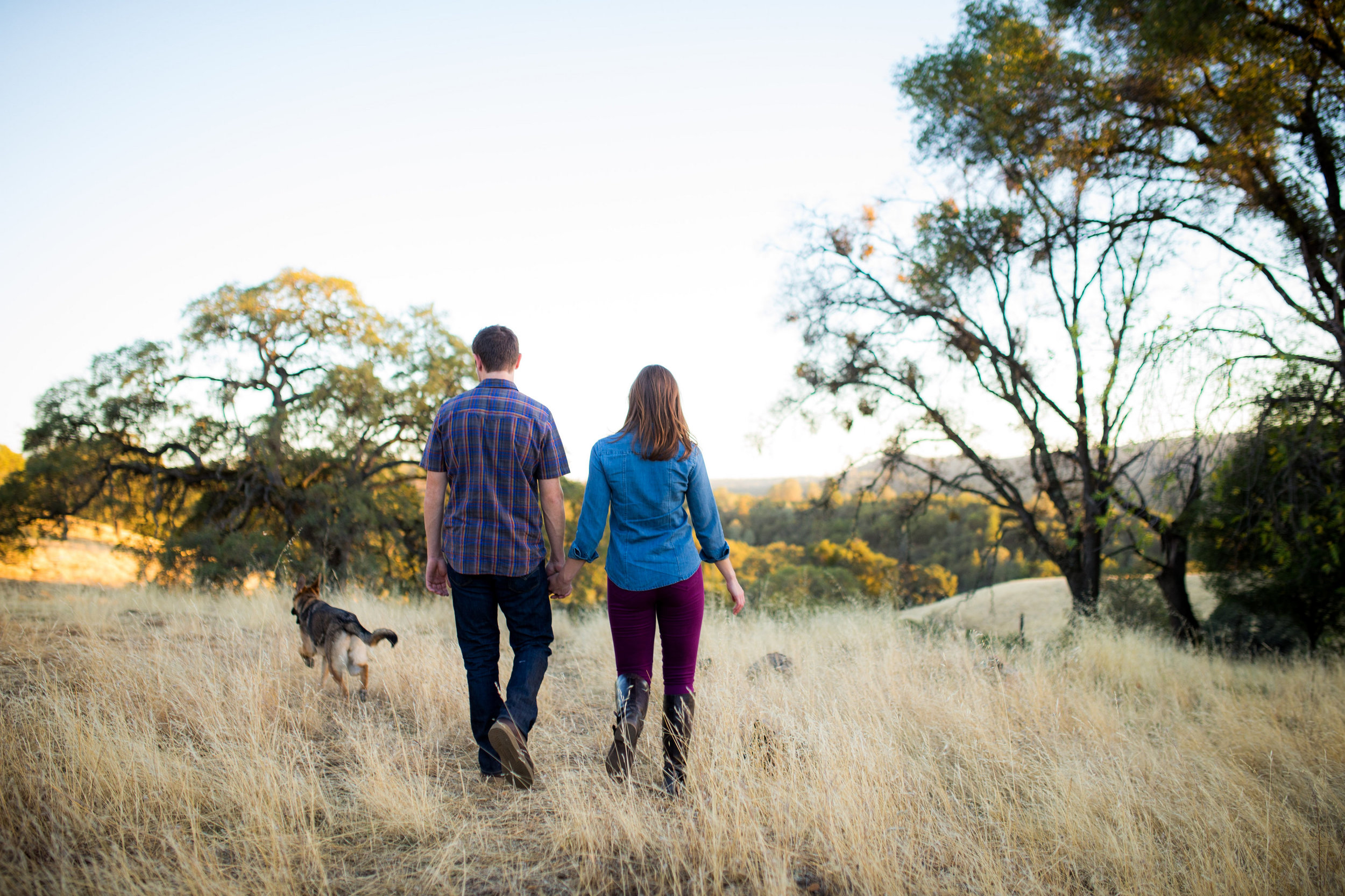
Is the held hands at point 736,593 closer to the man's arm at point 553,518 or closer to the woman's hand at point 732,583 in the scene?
the woman's hand at point 732,583

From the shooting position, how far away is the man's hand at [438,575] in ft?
9.98

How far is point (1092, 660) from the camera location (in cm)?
611

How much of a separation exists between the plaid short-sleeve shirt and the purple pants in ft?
1.67

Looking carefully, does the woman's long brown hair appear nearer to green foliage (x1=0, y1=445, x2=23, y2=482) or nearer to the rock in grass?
the rock in grass

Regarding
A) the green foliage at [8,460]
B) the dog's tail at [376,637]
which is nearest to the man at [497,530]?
the dog's tail at [376,637]

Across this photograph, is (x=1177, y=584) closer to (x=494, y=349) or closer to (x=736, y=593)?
(x=736, y=593)

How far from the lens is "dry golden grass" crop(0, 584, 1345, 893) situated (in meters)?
2.28

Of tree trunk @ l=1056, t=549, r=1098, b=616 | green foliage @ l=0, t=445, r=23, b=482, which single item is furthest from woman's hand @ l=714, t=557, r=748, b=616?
green foliage @ l=0, t=445, r=23, b=482

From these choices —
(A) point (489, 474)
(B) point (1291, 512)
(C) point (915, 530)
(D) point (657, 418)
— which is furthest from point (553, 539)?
(C) point (915, 530)

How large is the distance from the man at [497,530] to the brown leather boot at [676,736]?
0.62 metres

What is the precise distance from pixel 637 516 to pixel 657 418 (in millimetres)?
470

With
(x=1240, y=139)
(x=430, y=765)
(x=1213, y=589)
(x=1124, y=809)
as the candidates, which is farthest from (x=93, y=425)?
(x=1213, y=589)

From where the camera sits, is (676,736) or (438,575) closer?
(676,736)

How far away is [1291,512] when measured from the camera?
6.56 meters
